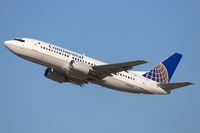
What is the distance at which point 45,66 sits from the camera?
2377 inches

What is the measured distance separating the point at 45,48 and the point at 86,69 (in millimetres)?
5926

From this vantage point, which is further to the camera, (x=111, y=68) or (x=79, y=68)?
(x=111, y=68)

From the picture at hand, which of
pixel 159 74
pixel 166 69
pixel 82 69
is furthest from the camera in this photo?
pixel 166 69

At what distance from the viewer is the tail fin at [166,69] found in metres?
67.9

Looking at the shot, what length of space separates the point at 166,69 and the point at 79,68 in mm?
16631

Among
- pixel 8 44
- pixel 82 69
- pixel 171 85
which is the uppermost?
pixel 8 44

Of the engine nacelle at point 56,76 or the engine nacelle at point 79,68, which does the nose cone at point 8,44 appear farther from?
the engine nacelle at point 79,68

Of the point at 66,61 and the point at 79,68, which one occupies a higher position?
the point at 66,61

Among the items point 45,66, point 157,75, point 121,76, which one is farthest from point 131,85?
point 45,66

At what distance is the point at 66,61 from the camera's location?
5950 cm

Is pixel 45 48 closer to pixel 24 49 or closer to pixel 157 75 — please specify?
pixel 24 49

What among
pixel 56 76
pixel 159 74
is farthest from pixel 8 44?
pixel 159 74

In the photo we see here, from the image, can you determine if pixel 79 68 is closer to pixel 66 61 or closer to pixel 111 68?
pixel 66 61

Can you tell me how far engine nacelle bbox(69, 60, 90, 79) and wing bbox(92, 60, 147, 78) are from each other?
3.90 ft
